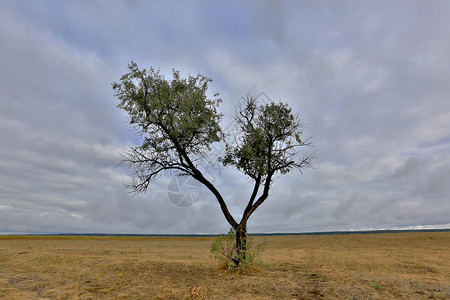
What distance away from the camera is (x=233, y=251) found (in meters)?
15.7

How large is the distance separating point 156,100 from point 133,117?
7.17 feet

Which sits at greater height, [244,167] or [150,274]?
[244,167]

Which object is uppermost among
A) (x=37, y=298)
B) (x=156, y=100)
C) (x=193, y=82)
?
(x=193, y=82)

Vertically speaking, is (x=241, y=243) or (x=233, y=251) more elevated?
(x=241, y=243)

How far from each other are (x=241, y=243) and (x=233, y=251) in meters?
0.70

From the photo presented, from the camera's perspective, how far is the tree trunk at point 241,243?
1527cm

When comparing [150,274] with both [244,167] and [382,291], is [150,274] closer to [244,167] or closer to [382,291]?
[244,167]

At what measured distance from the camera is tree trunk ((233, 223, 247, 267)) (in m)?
15.3

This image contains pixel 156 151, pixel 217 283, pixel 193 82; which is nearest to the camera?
pixel 217 283

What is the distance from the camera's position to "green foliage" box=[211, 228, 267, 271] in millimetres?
15062

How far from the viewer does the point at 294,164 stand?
56.6ft

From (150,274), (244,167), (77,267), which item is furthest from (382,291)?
(77,267)

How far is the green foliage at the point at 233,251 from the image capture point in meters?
15.1

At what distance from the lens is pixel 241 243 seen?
15.5 meters
